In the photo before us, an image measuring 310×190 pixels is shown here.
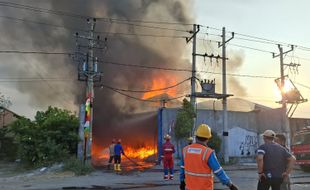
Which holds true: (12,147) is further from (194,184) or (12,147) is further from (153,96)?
(194,184)

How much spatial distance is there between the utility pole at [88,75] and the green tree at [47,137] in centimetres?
79

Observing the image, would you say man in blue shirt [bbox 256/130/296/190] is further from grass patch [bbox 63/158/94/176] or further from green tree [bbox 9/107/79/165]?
green tree [bbox 9/107/79/165]

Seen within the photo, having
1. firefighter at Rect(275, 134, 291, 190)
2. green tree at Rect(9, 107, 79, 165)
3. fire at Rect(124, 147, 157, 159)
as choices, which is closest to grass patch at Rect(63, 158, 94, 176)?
green tree at Rect(9, 107, 79, 165)

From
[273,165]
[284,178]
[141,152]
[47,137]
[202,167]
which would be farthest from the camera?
[141,152]

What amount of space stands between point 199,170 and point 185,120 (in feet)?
69.7

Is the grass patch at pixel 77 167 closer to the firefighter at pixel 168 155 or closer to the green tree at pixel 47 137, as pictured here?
the green tree at pixel 47 137

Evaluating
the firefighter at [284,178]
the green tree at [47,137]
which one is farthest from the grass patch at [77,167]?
the firefighter at [284,178]

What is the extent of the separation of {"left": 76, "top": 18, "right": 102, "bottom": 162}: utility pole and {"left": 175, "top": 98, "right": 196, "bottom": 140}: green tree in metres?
6.07

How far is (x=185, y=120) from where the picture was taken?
2600cm

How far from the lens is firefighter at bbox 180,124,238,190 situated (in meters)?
4.70

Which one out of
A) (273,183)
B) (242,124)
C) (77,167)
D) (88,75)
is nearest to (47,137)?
(77,167)

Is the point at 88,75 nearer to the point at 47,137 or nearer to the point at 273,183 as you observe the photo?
the point at 47,137

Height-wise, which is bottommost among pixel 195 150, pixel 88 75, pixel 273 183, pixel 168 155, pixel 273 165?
pixel 273 183

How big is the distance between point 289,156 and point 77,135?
1683cm
